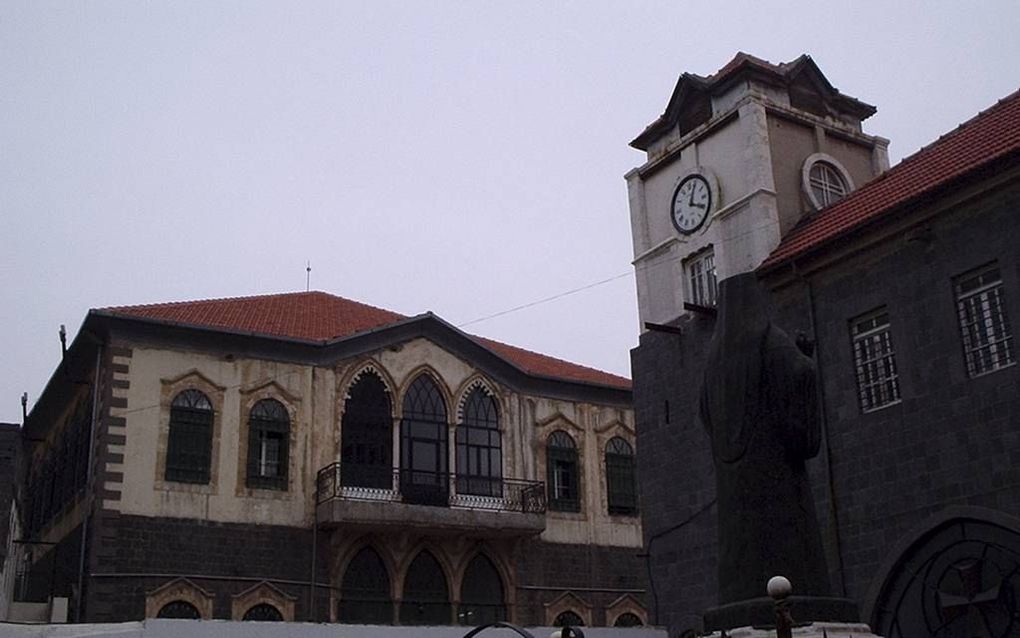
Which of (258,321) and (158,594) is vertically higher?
(258,321)

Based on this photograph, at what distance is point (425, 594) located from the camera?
973 inches

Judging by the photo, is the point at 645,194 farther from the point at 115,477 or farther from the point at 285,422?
the point at 115,477

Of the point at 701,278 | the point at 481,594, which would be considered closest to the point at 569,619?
the point at 481,594

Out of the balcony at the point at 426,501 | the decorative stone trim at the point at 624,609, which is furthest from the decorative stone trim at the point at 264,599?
the decorative stone trim at the point at 624,609

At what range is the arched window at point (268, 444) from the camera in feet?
77.8

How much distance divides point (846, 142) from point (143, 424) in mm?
15166

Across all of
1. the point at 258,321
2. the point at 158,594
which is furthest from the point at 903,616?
the point at 258,321

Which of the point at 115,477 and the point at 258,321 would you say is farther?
the point at 258,321

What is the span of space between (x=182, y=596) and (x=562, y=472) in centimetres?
957

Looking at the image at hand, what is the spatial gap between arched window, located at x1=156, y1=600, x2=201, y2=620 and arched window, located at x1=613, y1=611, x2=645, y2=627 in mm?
10008

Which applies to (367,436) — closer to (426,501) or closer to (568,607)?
(426,501)

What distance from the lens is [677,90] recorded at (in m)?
22.8

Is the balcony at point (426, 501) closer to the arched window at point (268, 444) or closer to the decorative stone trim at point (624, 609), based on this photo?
the arched window at point (268, 444)

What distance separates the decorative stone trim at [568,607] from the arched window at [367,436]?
492cm
